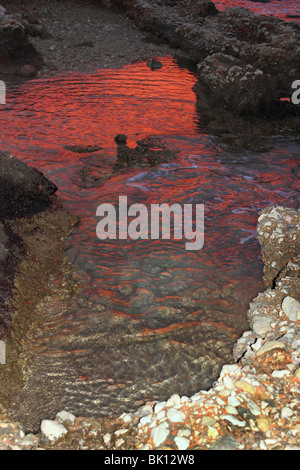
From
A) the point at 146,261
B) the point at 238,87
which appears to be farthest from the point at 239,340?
the point at 238,87

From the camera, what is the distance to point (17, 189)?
13.5 ft

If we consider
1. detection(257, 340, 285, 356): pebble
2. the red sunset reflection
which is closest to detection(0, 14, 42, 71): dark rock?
the red sunset reflection

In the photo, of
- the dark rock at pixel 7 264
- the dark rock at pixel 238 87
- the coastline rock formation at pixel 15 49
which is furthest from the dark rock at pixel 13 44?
the dark rock at pixel 7 264

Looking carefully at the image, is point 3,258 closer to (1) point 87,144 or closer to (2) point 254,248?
(2) point 254,248

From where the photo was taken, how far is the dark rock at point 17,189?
4047mm

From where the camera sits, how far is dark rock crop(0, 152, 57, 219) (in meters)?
4.05

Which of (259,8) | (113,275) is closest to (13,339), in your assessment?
(113,275)

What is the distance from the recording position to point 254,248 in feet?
14.2

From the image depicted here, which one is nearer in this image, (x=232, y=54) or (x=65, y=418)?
(x=65, y=418)

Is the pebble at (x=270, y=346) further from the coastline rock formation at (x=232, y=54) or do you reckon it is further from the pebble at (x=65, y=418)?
the coastline rock formation at (x=232, y=54)

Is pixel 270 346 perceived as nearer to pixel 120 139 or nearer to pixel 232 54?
pixel 120 139

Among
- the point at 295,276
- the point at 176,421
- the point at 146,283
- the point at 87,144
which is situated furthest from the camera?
the point at 87,144

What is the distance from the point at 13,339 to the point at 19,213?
1.52m

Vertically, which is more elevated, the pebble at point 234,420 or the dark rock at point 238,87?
the dark rock at point 238,87
